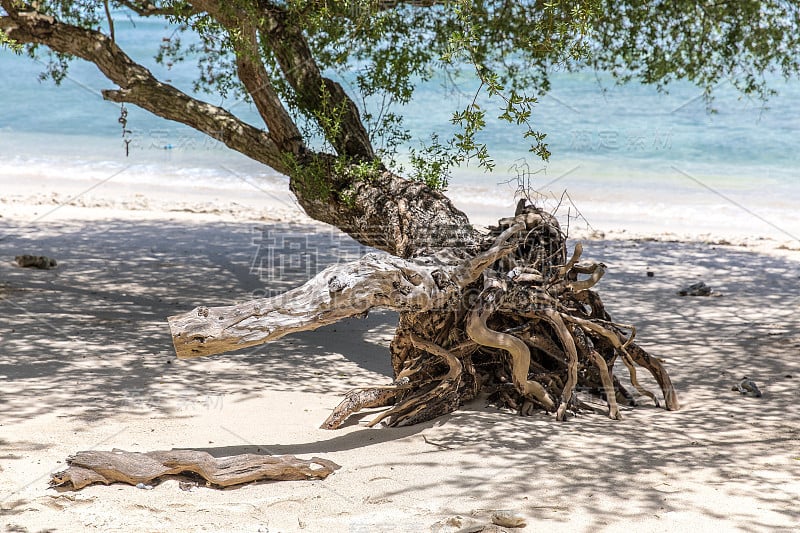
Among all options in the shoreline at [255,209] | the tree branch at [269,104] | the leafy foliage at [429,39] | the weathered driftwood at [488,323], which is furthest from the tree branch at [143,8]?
the weathered driftwood at [488,323]

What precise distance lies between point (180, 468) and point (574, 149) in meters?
20.6

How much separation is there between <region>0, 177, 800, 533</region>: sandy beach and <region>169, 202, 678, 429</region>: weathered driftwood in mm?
176

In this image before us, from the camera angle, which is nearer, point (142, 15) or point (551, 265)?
point (551, 265)

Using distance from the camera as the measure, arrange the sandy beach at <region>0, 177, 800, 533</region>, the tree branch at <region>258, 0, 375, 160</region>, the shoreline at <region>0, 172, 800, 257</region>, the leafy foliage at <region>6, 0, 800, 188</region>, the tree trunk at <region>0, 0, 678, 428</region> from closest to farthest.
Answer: the sandy beach at <region>0, 177, 800, 533</region> < the tree trunk at <region>0, 0, 678, 428</region> < the leafy foliage at <region>6, 0, 800, 188</region> < the tree branch at <region>258, 0, 375, 160</region> < the shoreline at <region>0, 172, 800, 257</region>

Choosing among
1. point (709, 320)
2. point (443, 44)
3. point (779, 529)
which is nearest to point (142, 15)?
point (443, 44)

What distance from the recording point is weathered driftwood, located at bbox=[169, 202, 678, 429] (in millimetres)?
4719

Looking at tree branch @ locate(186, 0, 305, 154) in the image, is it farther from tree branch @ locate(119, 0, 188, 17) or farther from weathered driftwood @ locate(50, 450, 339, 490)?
weathered driftwood @ locate(50, 450, 339, 490)

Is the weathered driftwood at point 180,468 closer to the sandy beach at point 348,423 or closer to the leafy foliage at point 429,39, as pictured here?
the sandy beach at point 348,423

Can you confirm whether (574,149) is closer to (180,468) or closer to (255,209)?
(255,209)

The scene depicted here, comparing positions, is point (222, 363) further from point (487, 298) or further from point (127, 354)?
point (487, 298)

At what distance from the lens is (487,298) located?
17.3 feet

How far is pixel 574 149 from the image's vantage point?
23.7 metres

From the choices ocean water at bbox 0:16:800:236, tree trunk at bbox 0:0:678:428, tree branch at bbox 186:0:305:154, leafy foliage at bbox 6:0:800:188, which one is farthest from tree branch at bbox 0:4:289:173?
ocean water at bbox 0:16:800:236

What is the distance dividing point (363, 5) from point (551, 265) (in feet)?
7.01
